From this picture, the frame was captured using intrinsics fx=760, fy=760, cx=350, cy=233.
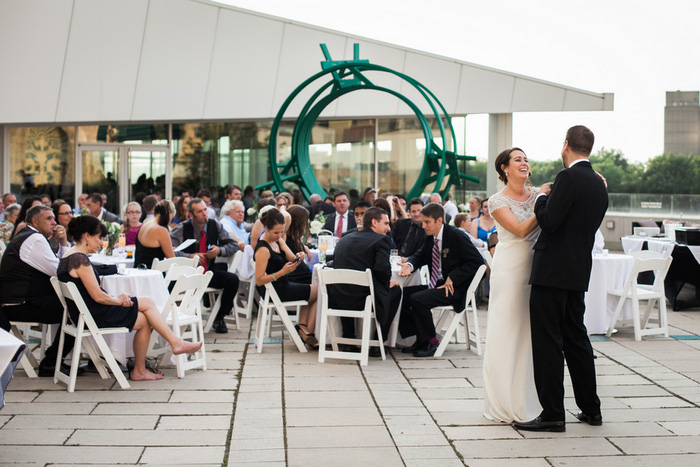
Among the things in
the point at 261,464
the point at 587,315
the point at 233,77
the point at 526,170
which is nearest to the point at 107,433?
the point at 261,464

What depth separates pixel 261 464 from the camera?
3854mm

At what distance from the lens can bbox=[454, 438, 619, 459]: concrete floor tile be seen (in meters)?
4.00

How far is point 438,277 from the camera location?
6.77m

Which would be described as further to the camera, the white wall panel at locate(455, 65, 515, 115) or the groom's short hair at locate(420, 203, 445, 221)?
the white wall panel at locate(455, 65, 515, 115)

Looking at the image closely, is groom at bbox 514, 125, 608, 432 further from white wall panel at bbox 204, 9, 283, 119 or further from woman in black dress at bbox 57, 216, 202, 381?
white wall panel at bbox 204, 9, 283, 119

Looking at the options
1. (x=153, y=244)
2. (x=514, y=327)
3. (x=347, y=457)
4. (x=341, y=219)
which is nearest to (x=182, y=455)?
(x=347, y=457)

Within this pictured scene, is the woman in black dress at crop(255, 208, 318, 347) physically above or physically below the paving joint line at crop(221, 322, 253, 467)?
above

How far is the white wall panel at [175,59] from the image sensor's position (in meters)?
16.3

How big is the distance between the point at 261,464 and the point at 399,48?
13.7m

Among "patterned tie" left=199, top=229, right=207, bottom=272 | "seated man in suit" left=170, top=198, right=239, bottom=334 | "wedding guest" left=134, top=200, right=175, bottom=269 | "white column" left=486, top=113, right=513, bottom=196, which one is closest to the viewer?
"wedding guest" left=134, top=200, right=175, bottom=269

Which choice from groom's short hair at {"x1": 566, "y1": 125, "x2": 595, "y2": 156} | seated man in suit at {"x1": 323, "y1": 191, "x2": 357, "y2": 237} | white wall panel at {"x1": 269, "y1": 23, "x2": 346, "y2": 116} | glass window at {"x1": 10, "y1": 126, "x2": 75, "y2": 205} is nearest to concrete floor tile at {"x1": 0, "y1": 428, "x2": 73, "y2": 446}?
groom's short hair at {"x1": 566, "y1": 125, "x2": 595, "y2": 156}

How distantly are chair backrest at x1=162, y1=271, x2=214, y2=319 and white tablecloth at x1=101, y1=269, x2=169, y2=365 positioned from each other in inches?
5.0

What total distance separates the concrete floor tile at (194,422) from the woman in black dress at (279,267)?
7.04 ft

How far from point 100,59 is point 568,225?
14.2 meters
